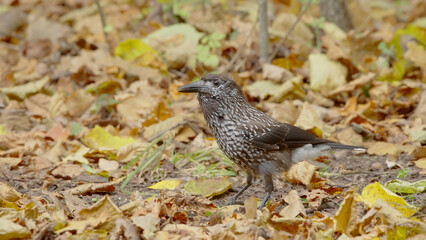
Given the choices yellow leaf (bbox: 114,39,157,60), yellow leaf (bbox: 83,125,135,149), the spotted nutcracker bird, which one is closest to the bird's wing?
the spotted nutcracker bird

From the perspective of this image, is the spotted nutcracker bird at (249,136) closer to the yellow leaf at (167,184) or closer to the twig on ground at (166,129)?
the yellow leaf at (167,184)

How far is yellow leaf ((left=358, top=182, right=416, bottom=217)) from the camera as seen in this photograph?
402 centimetres

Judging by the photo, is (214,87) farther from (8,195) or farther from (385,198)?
(8,195)

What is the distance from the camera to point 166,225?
152 inches

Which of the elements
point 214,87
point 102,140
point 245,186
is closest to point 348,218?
point 245,186

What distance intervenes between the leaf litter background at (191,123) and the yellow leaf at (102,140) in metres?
0.02

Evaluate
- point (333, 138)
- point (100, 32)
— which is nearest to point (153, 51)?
point (100, 32)

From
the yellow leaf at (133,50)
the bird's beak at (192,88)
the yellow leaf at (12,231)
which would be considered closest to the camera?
the yellow leaf at (12,231)

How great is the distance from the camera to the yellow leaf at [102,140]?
6121mm

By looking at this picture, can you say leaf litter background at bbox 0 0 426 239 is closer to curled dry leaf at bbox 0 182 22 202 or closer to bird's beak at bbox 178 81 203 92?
Answer: curled dry leaf at bbox 0 182 22 202

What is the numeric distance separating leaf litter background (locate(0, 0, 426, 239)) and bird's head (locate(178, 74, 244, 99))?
785 mm

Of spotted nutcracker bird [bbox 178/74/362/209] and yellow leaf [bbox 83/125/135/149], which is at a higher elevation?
spotted nutcracker bird [bbox 178/74/362/209]

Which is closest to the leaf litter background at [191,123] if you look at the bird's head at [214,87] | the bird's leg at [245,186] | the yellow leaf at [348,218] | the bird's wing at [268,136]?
the yellow leaf at [348,218]

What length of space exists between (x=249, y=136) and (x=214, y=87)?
0.56 m
